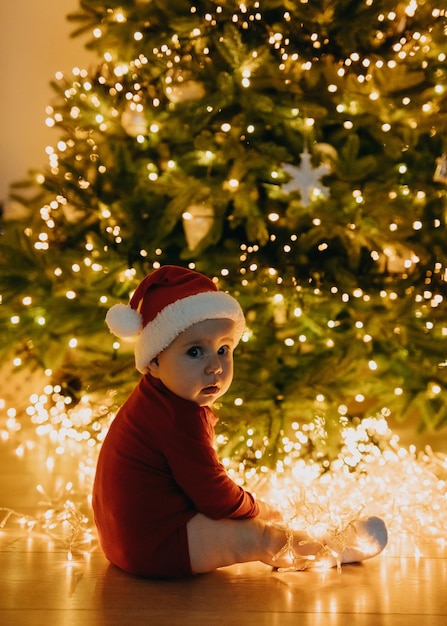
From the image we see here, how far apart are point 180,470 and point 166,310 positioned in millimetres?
288

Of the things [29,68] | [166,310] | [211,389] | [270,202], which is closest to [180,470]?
[211,389]

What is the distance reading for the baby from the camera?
1.44m

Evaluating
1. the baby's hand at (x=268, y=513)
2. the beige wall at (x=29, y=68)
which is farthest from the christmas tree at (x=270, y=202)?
the beige wall at (x=29, y=68)

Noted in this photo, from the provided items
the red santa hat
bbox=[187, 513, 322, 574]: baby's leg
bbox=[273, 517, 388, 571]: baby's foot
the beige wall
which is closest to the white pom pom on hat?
the red santa hat

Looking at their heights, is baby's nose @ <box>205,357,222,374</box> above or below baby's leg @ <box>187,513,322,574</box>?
above

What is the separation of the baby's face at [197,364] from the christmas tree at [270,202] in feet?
1.43

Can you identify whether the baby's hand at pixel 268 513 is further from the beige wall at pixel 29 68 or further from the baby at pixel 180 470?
the beige wall at pixel 29 68

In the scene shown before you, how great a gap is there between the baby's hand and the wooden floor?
0.32ft

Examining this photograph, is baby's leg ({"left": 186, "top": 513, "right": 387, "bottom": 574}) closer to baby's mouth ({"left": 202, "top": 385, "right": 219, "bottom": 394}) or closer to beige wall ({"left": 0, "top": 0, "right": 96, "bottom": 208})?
baby's mouth ({"left": 202, "top": 385, "right": 219, "bottom": 394})

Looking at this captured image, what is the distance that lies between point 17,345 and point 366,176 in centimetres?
102

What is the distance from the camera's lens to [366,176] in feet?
6.73

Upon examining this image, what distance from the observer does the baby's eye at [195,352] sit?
1.49m

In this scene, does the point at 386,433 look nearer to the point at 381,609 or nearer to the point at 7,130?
the point at 381,609

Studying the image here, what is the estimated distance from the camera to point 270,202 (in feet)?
7.00
